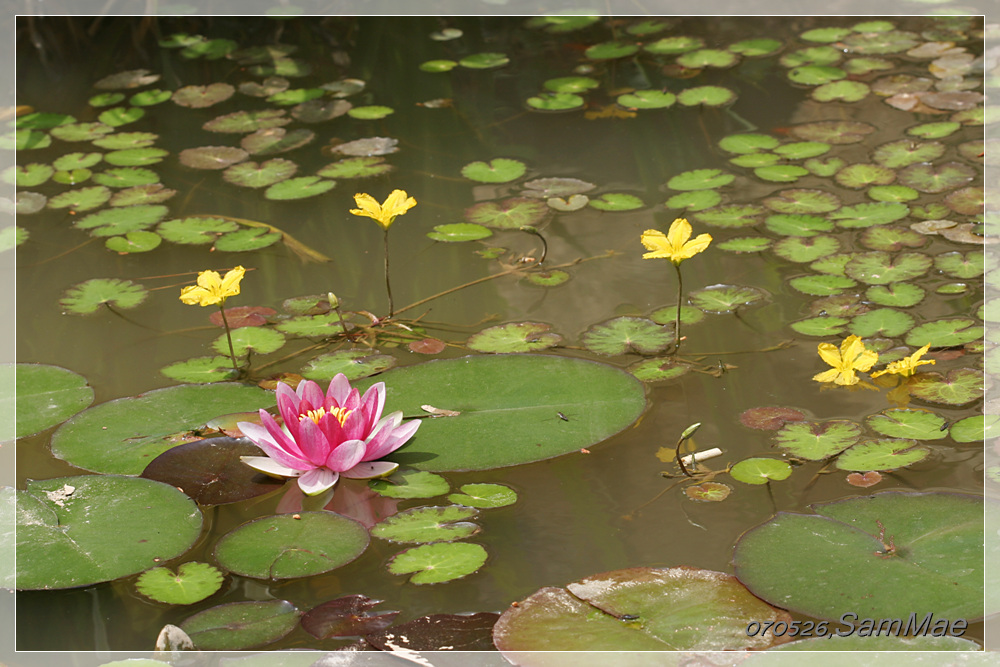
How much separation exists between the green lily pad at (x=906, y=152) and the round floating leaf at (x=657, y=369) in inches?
51.4

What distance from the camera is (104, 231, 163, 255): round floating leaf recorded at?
263cm

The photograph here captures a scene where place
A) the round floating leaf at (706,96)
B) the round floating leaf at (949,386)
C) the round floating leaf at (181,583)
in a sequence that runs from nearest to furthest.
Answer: the round floating leaf at (181,583) < the round floating leaf at (949,386) < the round floating leaf at (706,96)

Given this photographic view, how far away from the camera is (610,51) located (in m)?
3.93

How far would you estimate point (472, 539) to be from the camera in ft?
5.25

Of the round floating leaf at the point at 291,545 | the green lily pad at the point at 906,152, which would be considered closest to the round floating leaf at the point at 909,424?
the round floating leaf at the point at 291,545

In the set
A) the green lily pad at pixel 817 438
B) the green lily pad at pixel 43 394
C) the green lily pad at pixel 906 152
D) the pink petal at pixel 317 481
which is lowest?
the green lily pad at pixel 817 438

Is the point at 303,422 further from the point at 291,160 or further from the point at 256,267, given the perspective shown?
the point at 291,160

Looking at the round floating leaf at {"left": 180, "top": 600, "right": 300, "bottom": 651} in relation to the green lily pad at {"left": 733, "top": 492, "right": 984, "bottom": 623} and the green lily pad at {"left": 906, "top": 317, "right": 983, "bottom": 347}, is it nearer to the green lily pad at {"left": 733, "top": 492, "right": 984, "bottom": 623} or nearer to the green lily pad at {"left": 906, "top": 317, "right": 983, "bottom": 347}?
the green lily pad at {"left": 733, "top": 492, "right": 984, "bottom": 623}

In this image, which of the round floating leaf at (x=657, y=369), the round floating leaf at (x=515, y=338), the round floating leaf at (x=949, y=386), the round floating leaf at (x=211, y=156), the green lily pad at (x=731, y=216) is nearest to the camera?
the round floating leaf at (x=949, y=386)

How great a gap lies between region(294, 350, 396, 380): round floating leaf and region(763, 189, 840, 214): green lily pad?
1.30 metres

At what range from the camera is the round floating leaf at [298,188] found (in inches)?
113

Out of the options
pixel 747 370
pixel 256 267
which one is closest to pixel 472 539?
pixel 747 370

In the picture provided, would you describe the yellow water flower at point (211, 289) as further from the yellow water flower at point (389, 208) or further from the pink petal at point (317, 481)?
the pink petal at point (317, 481)

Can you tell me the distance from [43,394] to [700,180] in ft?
6.50
